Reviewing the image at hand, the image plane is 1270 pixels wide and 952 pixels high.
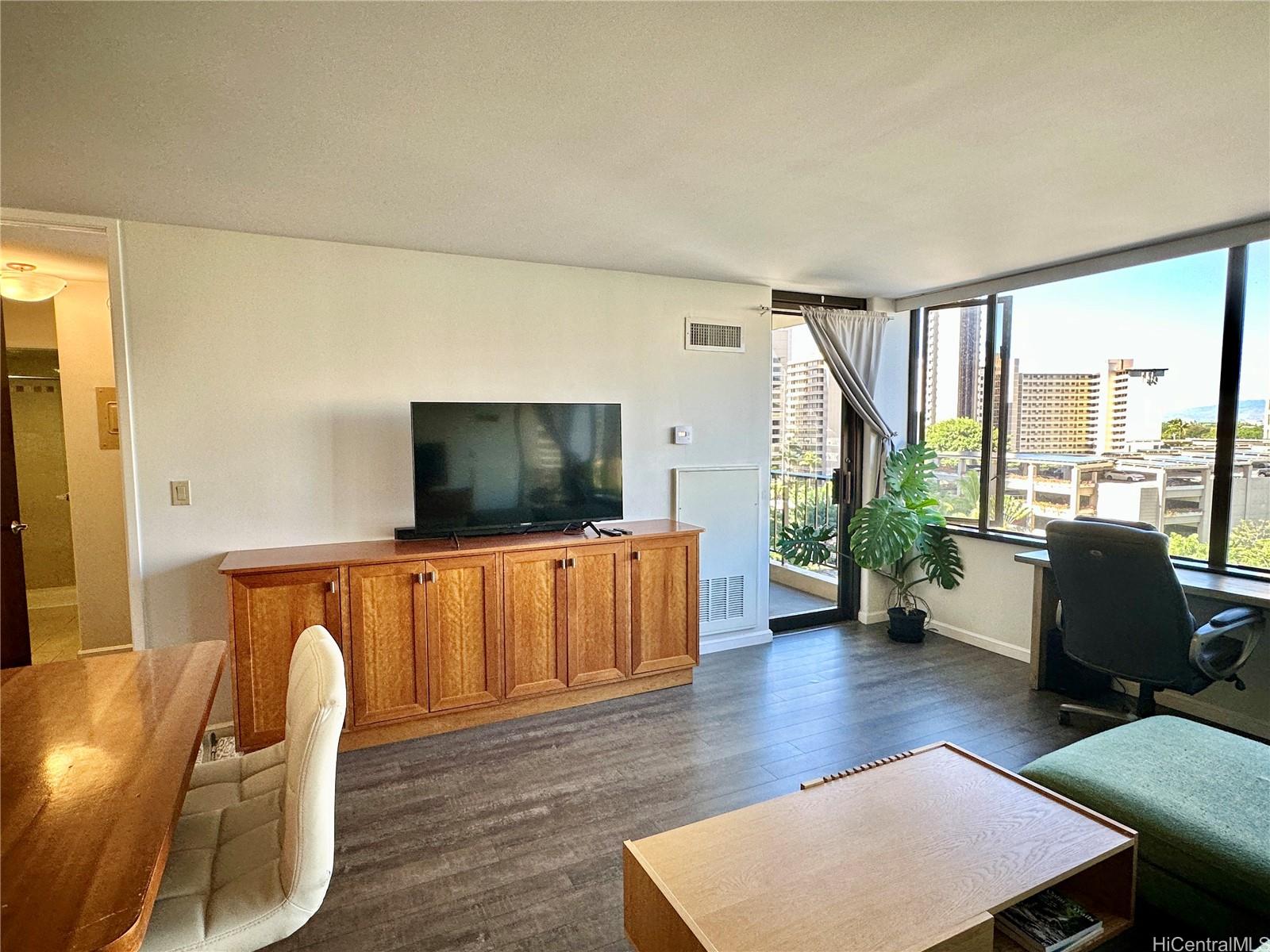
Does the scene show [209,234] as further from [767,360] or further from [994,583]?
[994,583]

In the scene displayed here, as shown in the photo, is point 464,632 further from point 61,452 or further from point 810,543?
point 61,452

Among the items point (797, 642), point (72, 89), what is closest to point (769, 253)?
point (797, 642)

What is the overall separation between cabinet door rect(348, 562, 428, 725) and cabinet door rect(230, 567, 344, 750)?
126 millimetres

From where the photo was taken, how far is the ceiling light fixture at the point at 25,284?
314cm

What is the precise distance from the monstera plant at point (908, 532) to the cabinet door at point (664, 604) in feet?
4.60

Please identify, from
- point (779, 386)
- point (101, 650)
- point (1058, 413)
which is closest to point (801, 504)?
point (779, 386)

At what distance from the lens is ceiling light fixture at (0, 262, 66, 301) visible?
3143 millimetres

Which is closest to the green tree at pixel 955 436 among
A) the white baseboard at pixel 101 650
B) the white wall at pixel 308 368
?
the white wall at pixel 308 368

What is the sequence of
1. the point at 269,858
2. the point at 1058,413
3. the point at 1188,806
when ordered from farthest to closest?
the point at 1058,413, the point at 1188,806, the point at 269,858

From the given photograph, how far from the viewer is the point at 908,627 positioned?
14.3 ft

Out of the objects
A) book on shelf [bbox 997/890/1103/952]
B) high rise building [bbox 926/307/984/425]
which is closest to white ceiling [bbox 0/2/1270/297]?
high rise building [bbox 926/307/984/425]

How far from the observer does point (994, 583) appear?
421cm

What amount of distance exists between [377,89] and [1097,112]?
2.11 metres

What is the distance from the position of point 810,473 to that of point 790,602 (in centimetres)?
105
